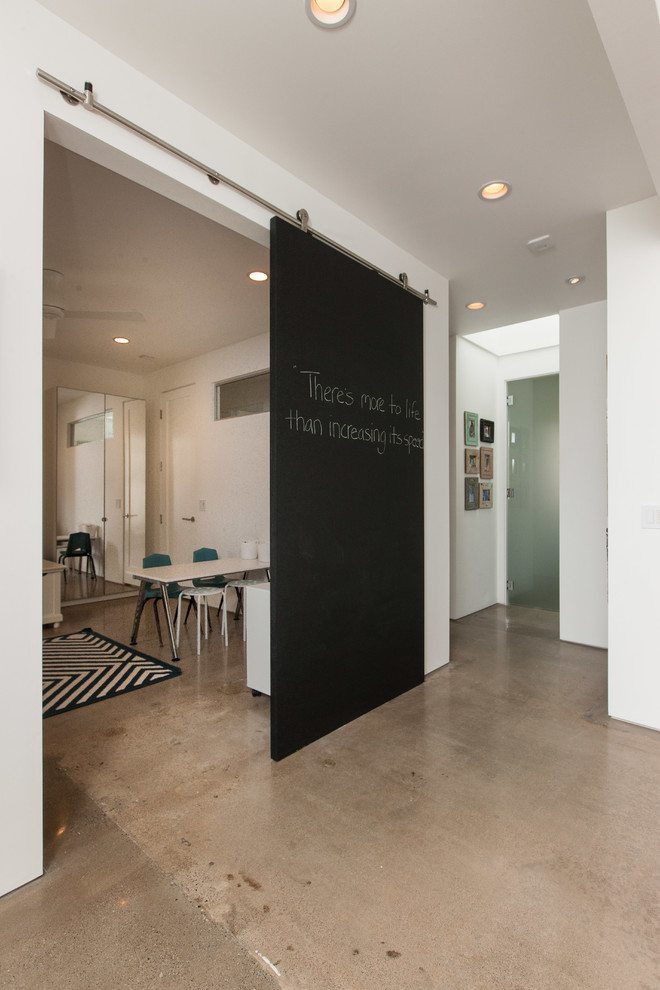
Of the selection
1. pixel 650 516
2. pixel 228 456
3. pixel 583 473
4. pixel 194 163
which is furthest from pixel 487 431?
pixel 194 163

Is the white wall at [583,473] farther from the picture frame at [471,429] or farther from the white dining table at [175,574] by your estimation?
the white dining table at [175,574]

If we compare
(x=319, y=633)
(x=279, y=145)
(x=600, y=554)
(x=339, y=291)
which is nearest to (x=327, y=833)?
(x=319, y=633)

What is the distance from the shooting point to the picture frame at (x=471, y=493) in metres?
5.33

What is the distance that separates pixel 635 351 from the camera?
286 cm

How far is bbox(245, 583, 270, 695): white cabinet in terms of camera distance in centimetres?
302

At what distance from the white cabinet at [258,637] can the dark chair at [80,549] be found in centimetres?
378

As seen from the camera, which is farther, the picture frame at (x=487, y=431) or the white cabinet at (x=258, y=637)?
the picture frame at (x=487, y=431)

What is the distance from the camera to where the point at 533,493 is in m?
5.33

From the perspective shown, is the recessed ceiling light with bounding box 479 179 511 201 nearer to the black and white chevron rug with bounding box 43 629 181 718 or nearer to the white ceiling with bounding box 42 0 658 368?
the white ceiling with bounding box 42 0 658 368

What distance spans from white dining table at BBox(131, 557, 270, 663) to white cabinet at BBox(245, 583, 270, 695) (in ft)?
2.91

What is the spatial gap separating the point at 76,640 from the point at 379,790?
3.26 meters

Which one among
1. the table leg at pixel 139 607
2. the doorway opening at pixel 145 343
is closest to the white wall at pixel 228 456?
the doorway opening at pixel 145 343

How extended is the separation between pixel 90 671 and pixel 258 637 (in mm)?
1456

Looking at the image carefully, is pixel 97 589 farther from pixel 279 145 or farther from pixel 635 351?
pixel 635 351
